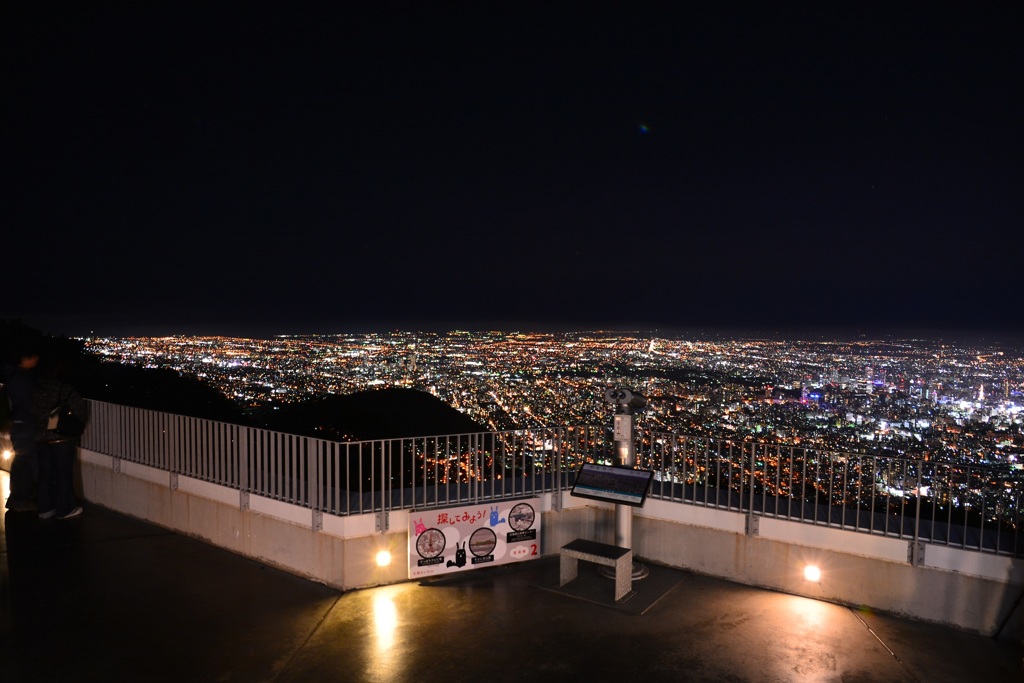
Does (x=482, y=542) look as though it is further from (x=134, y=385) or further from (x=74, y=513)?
(x=134, y=385)

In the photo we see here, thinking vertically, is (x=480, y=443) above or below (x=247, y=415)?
above

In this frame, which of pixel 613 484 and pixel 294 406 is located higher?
pixel 613 484

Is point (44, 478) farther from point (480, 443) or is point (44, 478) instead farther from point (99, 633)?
point (480, 443)

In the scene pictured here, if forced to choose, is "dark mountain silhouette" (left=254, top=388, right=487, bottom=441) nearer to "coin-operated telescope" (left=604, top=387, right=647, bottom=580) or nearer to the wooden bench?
"coin-operated telescope" (left=604, top=387, right=647, bottom=580)

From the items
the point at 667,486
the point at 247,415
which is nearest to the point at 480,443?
the point at 667,486

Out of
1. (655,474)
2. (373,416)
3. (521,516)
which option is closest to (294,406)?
(373,416)
